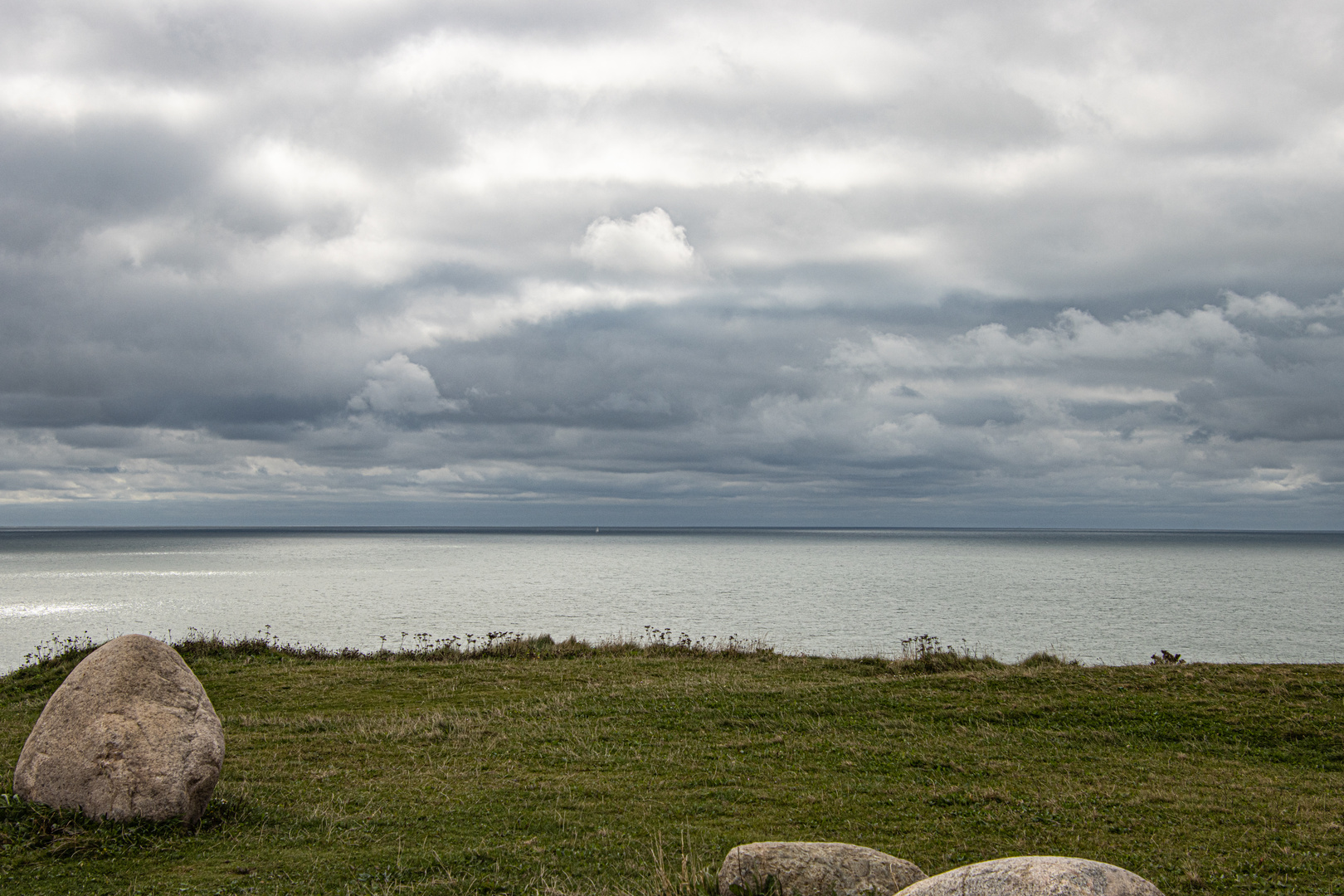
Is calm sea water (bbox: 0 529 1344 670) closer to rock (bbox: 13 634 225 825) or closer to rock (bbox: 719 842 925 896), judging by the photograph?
rock (bbox: 13 634 225 825)

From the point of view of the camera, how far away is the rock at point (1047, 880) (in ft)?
21.8

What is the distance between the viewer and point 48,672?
28.0 meters

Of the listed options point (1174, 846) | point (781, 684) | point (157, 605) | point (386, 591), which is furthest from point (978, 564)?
point (1174, 846)

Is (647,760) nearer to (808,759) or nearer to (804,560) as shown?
(808,759)

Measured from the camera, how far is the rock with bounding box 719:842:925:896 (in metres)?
8.96

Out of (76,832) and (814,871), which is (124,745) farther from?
(814,871)

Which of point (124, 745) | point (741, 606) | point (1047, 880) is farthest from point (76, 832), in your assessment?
point (741, 606)

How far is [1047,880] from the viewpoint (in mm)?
6719

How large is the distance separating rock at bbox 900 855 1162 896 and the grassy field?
3504mm

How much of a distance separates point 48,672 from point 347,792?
19.5 metres

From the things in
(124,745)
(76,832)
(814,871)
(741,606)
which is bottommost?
(741,606)

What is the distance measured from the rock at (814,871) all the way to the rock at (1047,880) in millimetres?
2075

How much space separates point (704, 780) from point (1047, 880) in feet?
32.3

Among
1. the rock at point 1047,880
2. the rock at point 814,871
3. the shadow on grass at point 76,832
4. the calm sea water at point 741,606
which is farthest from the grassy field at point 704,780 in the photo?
the calm sea water at point 741,606
